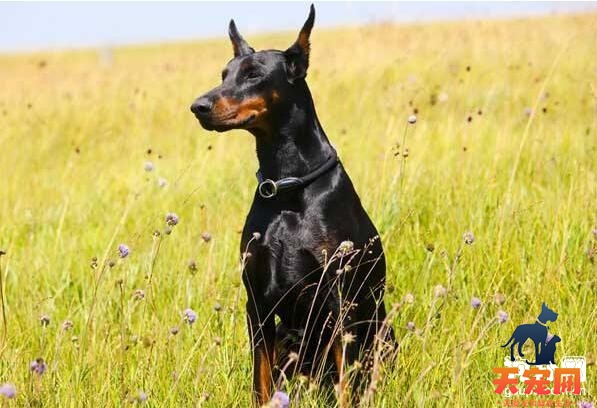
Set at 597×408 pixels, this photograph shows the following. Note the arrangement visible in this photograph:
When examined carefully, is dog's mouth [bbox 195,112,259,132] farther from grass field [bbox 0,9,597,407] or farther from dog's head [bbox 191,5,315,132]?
grass field [bbox 0,9,597,407]

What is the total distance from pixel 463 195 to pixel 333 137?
2.46 m

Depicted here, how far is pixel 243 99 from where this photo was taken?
3045 millimetres

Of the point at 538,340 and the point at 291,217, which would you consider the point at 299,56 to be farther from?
the point at 538,340

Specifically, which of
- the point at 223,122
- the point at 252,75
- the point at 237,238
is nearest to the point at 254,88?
the point at 252,75

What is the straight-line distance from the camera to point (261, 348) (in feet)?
10.2

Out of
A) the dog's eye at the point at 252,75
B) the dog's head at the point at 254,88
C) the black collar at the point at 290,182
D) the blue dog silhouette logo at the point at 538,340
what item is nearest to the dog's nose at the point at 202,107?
the dog's head at the point at 254,88

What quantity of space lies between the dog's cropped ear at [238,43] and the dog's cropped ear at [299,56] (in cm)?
24

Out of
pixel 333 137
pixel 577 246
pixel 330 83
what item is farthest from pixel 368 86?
pixel 577 246

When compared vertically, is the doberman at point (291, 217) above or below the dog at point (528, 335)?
above

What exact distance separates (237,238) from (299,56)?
1.62m

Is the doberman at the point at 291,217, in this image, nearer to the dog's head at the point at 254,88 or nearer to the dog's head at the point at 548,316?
the dog's head at the point at 254,88

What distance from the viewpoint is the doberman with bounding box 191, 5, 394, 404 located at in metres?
3.05

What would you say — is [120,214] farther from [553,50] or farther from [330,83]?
[553,50]

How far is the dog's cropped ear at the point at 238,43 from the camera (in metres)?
3.46
